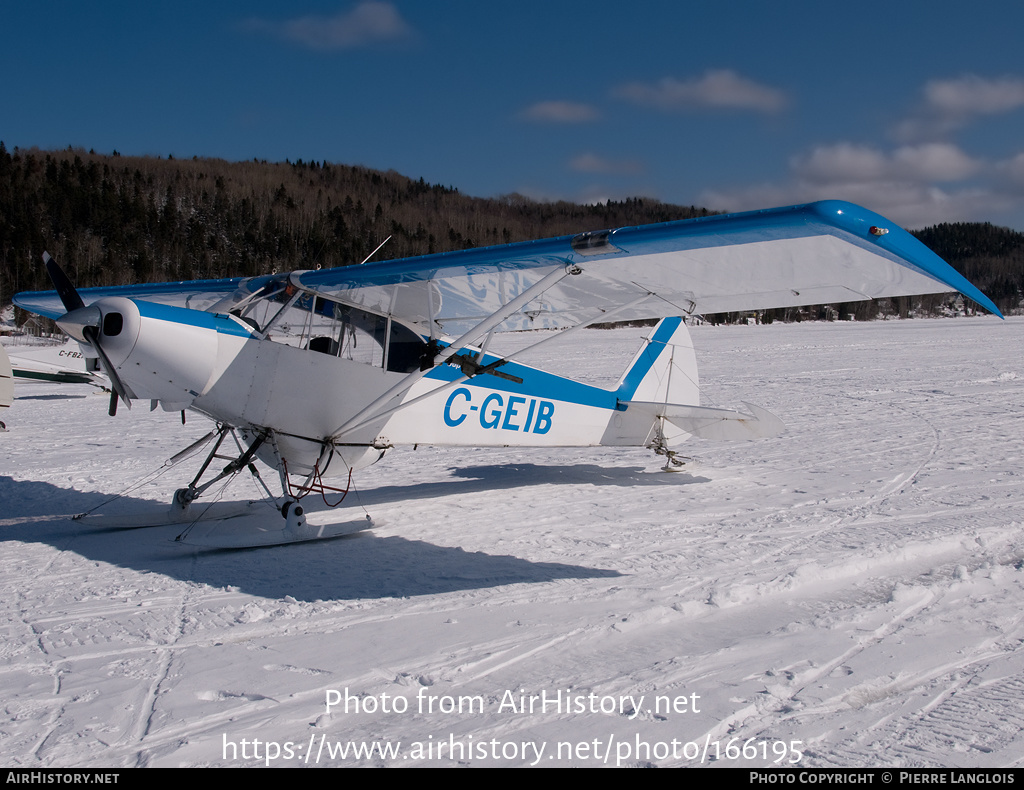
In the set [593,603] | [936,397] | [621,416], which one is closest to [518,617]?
[593,603]

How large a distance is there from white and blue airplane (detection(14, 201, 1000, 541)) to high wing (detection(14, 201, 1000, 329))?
0.01 meters

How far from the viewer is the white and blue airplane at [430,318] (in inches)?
156

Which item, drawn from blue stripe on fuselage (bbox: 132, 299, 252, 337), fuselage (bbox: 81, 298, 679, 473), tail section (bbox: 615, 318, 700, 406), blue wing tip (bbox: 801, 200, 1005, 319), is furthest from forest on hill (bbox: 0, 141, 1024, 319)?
blue wing tip (bbox: 801, 200, 1005, 319)

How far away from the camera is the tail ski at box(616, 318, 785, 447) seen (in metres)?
7.64

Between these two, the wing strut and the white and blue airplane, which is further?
the wing strut

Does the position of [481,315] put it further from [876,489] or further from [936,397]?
[936,397]

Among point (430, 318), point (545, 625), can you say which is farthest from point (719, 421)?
point (545, 625)

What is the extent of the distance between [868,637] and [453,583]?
2.29 m

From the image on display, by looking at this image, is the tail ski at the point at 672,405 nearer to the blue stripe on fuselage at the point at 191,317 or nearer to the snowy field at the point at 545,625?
the snowy field at the point at 545,625

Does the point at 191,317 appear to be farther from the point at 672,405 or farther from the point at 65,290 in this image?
the point at 672,405

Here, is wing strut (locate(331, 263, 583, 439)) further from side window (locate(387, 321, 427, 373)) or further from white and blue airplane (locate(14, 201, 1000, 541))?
side window (locate(387, 321, 427, 373))

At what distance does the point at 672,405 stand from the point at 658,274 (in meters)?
3.45

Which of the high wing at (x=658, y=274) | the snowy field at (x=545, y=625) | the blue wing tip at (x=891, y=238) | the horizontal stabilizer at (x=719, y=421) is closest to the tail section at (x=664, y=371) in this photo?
the horizontal stabilizer at (x=719, y=421)

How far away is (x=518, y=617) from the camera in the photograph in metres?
3.80
